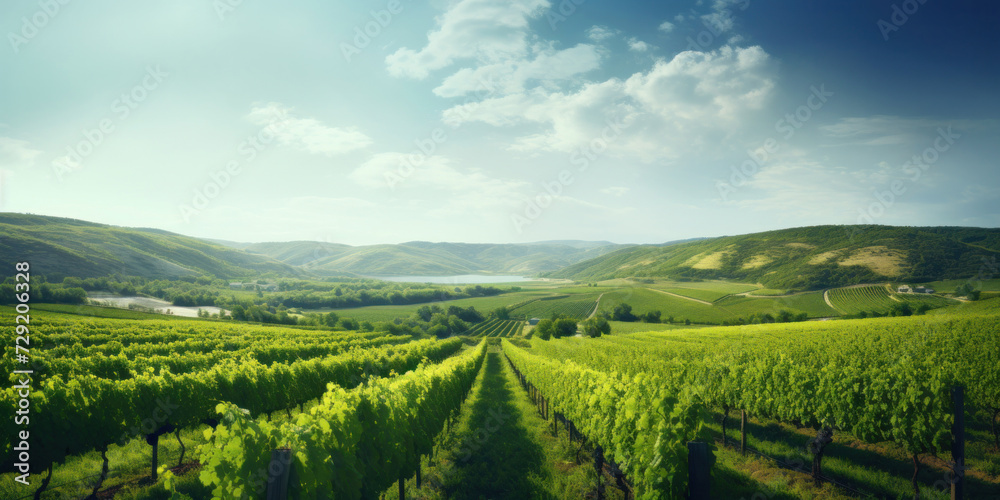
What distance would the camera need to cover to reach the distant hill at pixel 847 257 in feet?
355

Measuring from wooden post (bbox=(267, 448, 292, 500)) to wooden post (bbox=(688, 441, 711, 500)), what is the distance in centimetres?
467

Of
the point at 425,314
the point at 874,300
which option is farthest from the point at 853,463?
the point at 425,314

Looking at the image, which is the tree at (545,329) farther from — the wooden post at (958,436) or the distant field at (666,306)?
the wooden post at (958,436)

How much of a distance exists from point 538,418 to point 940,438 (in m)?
15.3

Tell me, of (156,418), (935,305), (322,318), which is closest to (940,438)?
(156,418)

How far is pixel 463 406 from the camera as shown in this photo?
79.5 ft

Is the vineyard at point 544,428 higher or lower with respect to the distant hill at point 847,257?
lower

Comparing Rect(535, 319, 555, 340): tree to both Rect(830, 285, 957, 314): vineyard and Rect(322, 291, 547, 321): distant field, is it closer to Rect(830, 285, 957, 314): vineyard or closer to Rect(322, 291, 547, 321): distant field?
Rect(322, 291, 547, 321): distant field

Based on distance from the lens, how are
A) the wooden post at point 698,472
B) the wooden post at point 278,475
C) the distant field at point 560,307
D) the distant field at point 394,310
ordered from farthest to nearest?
the distant field at point 560,307, the distant field at point 394,310, the wooden post at point 698,472, the wooden post at point 278,475

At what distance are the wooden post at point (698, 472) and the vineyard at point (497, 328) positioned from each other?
8500cm

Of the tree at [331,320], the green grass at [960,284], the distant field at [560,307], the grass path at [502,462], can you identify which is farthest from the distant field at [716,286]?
the grass path at [502,462]

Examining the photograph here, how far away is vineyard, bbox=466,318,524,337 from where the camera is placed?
9175 cm

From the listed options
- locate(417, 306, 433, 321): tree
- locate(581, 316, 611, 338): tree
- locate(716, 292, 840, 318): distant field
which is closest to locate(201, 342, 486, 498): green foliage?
locate(581, 316, 611, 338): tree

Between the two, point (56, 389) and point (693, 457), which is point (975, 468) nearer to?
point (693, 457)
